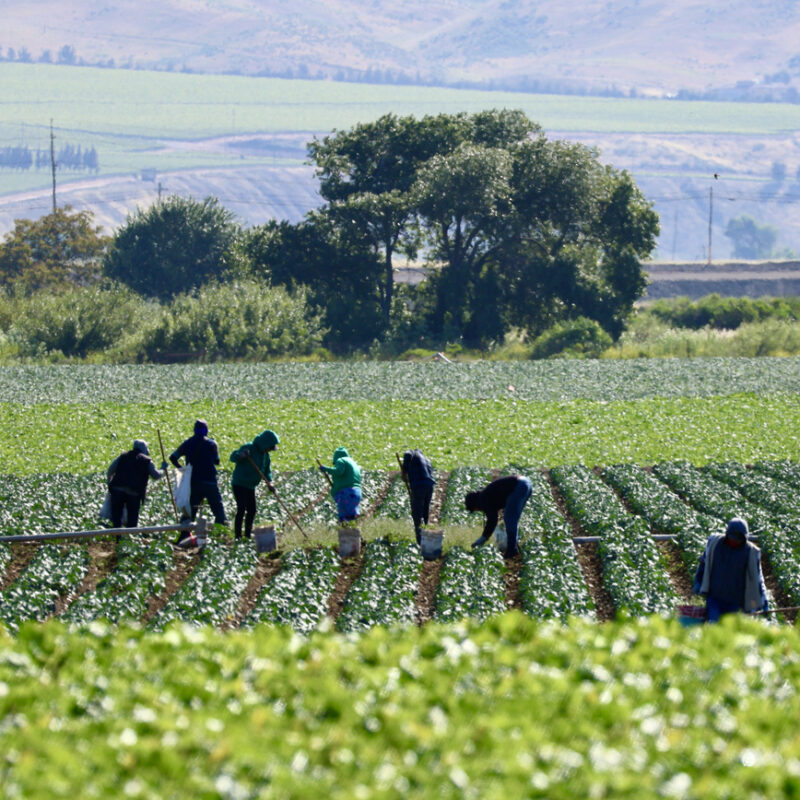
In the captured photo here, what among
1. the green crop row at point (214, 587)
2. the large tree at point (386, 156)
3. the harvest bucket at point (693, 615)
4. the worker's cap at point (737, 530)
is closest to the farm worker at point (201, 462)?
the green crop row at point (214, 587)

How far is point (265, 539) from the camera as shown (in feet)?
62.1

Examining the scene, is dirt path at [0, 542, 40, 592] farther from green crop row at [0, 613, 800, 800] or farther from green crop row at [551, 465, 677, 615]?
green crop row at [0, 613, 800, 800]

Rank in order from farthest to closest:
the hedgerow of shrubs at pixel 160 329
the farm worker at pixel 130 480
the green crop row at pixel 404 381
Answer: the hedgerow of shrubs at pixel 160 329 → the green crop row at pixel 404 381 → the farm worker at pixel 130 480

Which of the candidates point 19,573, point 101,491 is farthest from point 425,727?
point 101,491

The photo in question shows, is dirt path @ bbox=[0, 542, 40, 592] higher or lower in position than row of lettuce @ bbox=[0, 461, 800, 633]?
lower

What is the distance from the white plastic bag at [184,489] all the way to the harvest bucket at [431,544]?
3880mm

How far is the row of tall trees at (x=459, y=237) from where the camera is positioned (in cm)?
7262

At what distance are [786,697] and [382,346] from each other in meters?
63.8

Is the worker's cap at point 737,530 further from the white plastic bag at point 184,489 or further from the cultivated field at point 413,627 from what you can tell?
the white plastic bag at point 184,489

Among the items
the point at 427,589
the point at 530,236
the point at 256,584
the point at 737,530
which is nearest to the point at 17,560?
the point at 256,584

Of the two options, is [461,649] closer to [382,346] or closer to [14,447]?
[14,447]

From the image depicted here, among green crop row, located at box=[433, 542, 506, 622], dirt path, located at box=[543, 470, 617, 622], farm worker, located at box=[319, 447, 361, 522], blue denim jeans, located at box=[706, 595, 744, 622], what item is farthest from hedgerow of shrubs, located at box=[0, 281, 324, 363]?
blue denim jeans, located at box=[706, 595, 744, 622]

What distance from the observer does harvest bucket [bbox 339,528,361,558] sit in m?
18.7

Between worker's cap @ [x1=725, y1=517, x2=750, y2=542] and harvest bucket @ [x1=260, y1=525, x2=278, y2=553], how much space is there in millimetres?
7876
